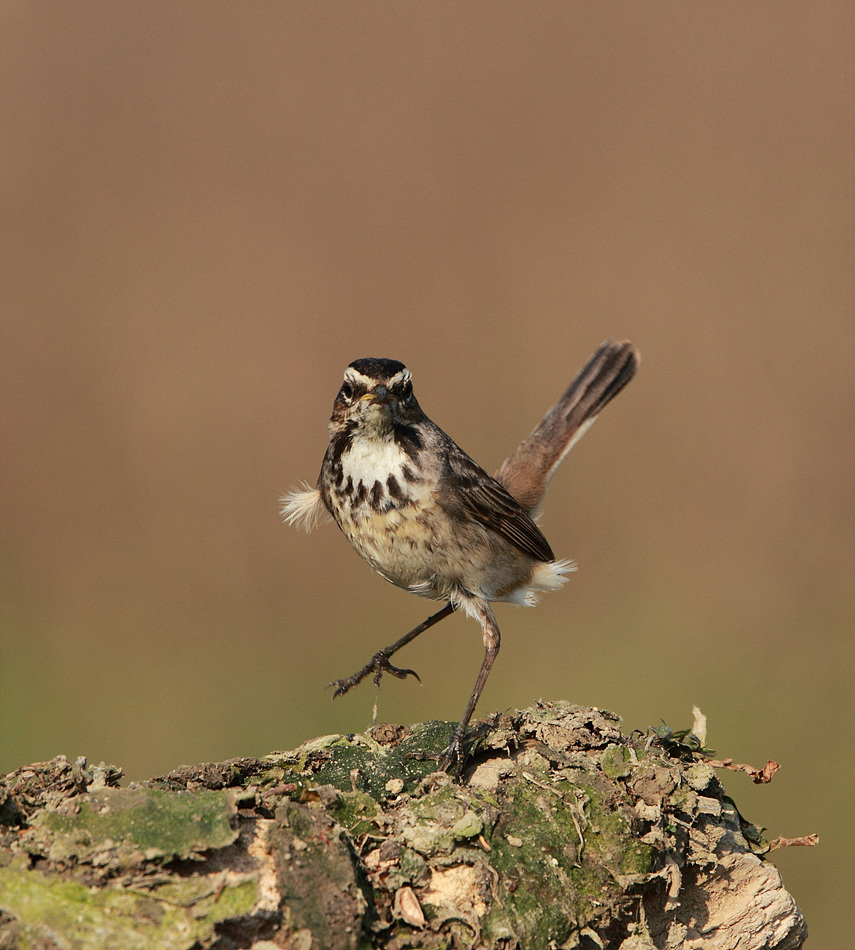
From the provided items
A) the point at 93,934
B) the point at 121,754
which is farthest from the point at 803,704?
the point at 93,934

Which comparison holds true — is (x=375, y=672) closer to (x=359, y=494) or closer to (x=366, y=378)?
(x=359, y=494)

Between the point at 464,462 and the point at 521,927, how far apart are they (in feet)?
10.3

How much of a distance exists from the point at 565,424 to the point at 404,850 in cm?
470

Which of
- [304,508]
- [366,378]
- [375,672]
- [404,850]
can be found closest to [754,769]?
[404,850]

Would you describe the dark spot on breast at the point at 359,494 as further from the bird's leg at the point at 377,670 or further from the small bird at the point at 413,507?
the bird's leg at the point at 377,670

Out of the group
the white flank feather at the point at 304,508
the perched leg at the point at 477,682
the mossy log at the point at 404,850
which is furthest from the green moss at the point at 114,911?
the white flank feather at the point at 304,508

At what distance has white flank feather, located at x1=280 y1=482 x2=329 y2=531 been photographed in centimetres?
672

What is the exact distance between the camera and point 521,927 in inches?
145

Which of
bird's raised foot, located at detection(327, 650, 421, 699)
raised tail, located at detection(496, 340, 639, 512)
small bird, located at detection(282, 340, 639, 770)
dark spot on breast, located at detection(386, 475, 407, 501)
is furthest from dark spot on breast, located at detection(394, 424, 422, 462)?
raised tail, located at detection(496, 340, 639, 512)

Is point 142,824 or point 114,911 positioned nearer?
point 114,911

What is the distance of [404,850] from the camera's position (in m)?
3.79

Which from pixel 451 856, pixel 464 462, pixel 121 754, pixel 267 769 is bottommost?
pixel 451 856

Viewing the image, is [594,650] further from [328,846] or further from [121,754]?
[328,846]

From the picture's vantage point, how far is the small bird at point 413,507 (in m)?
5.83
